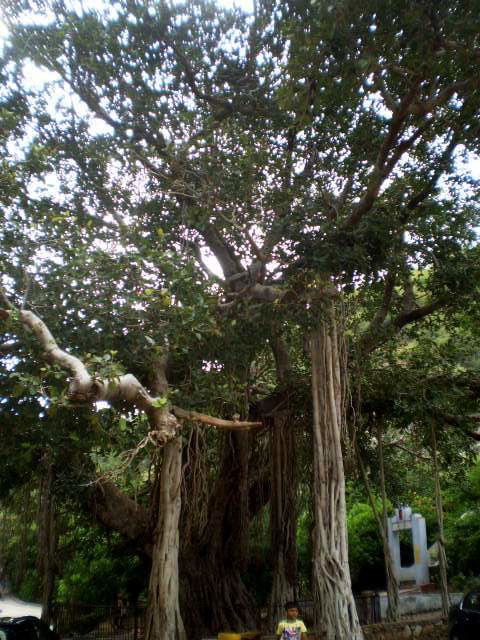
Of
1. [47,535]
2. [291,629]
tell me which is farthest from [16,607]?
[291,629]

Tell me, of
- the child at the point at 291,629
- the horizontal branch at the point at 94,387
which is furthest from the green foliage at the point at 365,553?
Result: the child at the point at 291,629

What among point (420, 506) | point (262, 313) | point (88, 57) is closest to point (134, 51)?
point (88, 57)

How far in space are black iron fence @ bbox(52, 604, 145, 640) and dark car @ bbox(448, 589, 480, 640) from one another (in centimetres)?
705

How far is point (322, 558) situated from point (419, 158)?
6.22 metres

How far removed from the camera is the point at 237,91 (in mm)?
9516

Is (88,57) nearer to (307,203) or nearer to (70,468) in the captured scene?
(307,203)

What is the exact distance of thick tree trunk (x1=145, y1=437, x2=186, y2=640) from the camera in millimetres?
7090

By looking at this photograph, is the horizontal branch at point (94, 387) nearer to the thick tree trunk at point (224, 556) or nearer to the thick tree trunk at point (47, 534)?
the thick tree trunk at point (47, 534)

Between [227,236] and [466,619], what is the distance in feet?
20.0

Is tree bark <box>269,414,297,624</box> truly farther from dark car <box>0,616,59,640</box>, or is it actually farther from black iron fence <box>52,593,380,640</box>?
dark car <box>0,616,59,640</box>

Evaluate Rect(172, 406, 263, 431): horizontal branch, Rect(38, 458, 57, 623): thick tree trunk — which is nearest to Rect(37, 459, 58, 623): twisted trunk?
Rect(38, 458, 57, 623): thick tree trunk

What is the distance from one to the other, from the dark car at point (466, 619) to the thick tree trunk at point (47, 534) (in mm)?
5531

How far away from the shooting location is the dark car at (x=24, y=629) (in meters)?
7.30

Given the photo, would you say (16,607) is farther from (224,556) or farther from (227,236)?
(227,236)
